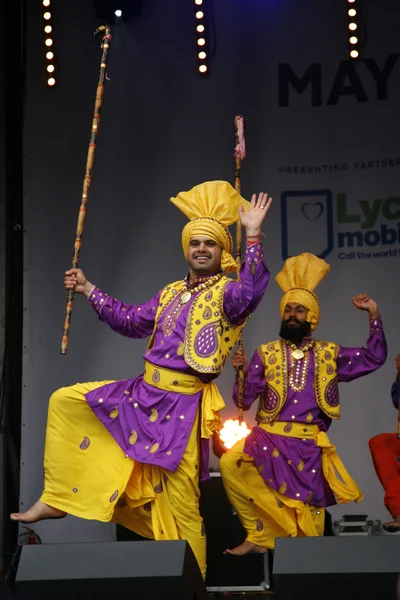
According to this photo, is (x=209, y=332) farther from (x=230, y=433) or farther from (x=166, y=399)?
(x=230, y=433)

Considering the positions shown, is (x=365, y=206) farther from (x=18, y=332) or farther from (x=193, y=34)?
(x=18, y=332)

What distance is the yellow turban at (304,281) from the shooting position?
5.60 metres

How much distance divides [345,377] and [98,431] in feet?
4.74

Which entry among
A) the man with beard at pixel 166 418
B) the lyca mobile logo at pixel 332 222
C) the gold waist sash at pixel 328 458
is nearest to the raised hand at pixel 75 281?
the man with beard at pixel 166 418

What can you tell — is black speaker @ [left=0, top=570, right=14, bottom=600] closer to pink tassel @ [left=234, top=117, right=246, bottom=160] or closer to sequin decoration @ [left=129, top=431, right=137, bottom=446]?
sequin decoration @ [left=129, top=431, right=137, bottom=446]

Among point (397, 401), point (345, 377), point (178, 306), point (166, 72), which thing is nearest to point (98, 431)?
point (178, 306)

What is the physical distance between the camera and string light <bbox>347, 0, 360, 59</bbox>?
6371mm

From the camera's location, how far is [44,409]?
6.46m

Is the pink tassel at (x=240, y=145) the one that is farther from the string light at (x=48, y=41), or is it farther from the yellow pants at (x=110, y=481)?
the string light at (x=48, y=41)

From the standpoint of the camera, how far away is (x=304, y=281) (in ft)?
18.6

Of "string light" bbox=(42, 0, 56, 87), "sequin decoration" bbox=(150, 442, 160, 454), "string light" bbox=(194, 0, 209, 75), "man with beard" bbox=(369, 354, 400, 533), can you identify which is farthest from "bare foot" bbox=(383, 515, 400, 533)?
"string light" bbox=(42, 0, 56, 87)

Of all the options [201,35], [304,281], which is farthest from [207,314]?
[201,35]

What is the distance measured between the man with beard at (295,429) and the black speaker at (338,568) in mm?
1996

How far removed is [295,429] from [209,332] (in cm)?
106
